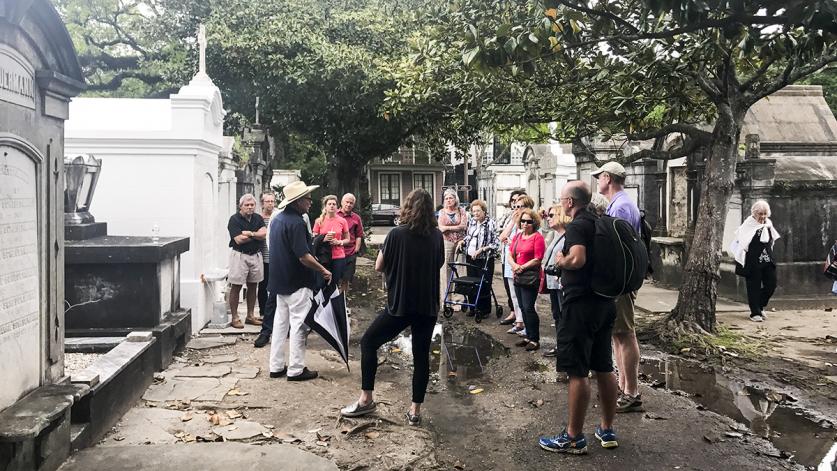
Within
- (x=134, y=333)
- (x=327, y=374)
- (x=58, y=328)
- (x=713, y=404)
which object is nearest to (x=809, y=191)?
(x=713, y=404)

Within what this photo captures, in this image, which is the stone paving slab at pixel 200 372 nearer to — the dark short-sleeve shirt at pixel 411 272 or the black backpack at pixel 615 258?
the dark short-sleeve shirt at pixel 411 272

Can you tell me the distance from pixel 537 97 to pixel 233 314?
485cm

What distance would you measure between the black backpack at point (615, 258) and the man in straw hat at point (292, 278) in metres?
2.68

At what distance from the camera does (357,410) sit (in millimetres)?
5340

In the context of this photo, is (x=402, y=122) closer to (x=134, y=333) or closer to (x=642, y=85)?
(x=642, y=85)

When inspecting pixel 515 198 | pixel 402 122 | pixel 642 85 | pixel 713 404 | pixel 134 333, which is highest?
pixel 402 122

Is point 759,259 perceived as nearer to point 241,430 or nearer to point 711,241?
point 711,241

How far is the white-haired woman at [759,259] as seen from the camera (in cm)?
959

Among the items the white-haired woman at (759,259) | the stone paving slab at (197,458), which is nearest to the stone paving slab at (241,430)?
the stone paving slab at (197,458)

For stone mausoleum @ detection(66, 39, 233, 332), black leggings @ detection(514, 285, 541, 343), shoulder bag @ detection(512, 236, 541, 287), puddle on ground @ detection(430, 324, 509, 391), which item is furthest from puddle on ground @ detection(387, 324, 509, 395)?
stone mausoleum @ detection(66, 39, 233, 332)

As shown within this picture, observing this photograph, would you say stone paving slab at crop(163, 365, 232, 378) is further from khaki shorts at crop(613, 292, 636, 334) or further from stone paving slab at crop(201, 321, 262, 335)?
khaki shorts at crop(613, 292, 636, 334)

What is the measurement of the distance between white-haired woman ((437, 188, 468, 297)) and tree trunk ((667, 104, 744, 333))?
3.34 metres

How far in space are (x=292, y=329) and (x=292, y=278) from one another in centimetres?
47

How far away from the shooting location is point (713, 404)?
5926 mm
